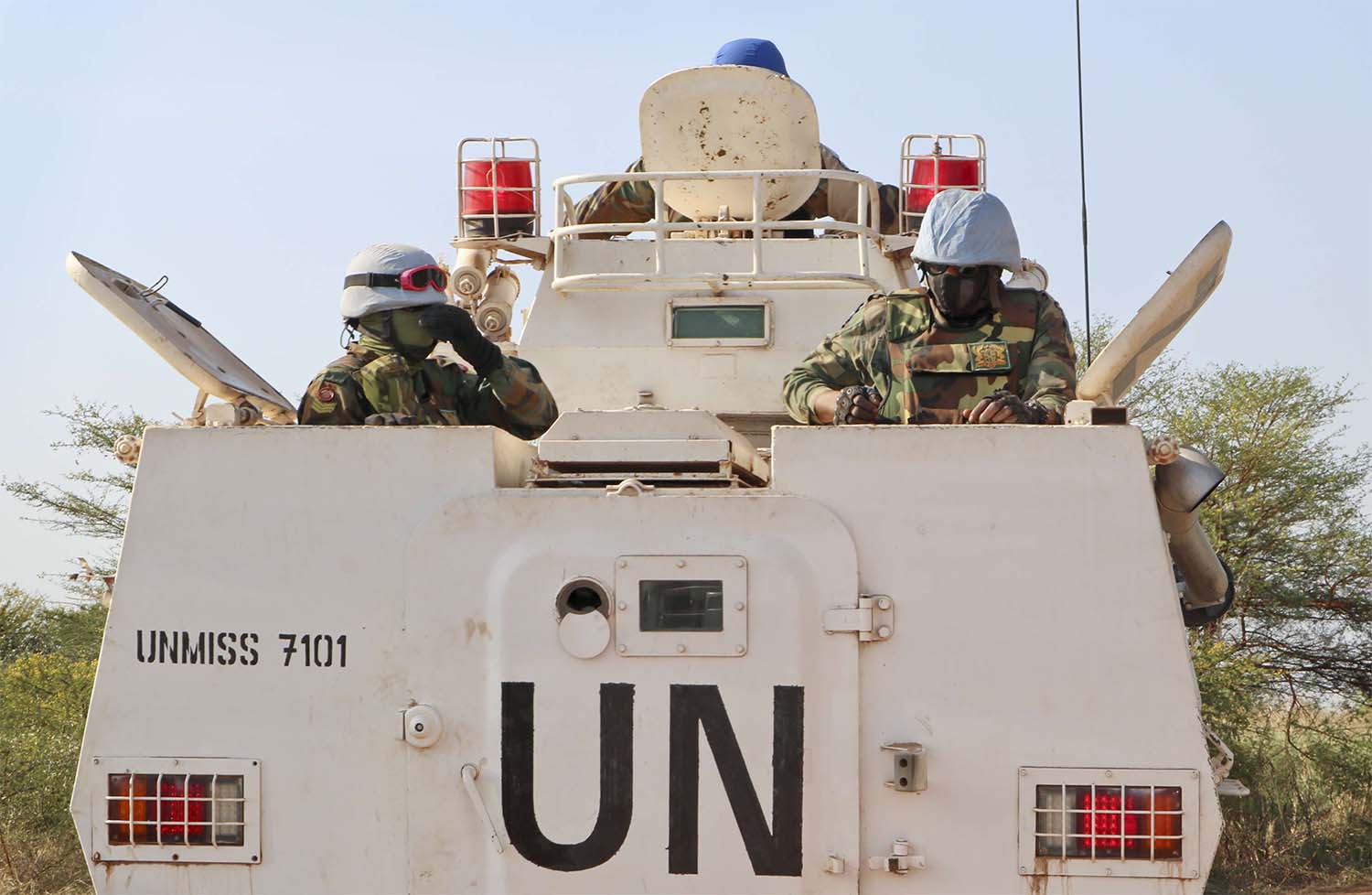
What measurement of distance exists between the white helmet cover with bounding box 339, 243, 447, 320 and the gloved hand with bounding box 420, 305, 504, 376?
0.05m

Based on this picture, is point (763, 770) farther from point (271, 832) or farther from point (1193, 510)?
point (1193, 510)

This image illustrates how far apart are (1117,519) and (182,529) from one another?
2.12 m

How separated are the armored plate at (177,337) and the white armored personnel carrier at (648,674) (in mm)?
562

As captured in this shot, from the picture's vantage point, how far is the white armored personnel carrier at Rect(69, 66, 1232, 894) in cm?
400

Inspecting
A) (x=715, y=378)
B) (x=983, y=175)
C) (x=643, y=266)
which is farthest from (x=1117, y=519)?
(x=983, y=175)

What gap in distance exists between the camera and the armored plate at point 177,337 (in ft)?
15.5

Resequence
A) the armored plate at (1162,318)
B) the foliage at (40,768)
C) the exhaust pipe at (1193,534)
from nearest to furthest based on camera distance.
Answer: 1. the exhaust pipe at (1193,534)
2. the armored plate at (1162,318)
3. the foliage at (40,768)

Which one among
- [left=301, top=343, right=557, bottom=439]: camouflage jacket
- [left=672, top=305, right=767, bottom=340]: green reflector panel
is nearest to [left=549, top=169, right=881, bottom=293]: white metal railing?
[left=672, top=305, right=767, bottom=340]: green reflector panel

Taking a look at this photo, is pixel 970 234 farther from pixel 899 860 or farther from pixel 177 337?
pixel 177 337

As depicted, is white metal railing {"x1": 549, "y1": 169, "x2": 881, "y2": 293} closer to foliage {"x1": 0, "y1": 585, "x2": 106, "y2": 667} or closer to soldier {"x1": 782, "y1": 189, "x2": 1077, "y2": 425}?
soldier {"x1": 782, "y1": 189, "x2": 1077, "y2": 425}

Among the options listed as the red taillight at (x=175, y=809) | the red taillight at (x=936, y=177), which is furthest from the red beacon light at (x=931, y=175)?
the red taillight at (x=175, y=809)

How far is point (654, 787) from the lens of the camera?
4.02 metres

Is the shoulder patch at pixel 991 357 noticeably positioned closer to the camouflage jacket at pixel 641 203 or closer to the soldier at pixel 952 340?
the soldier at pixel 952 340

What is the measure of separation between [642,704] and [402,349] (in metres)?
1.85
